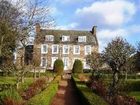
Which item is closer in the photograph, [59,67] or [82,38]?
[59,67]

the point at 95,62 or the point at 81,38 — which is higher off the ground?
the point at 81,38

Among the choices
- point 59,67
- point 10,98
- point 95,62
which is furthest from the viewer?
point 59,67

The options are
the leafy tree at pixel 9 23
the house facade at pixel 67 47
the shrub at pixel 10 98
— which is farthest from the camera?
the house facade at pixel 67 47

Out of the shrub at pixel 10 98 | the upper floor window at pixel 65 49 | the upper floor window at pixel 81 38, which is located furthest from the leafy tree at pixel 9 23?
the upper floor window at pixel 81 38

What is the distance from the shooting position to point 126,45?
1344 inches

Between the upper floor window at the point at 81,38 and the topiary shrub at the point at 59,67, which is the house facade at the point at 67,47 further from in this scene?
the topiary shrub at the point at 59,67

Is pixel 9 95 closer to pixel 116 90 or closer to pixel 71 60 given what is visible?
pixel 116 90

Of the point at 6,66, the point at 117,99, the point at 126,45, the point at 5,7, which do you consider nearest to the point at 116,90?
the point at 117,99

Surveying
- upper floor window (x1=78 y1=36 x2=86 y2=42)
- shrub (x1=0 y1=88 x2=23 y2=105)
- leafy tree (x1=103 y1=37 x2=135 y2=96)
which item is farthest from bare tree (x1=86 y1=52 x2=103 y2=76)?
shrub (x1=0 y1=88 x2=23 y2=105)

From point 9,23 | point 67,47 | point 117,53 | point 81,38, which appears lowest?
point 117,53

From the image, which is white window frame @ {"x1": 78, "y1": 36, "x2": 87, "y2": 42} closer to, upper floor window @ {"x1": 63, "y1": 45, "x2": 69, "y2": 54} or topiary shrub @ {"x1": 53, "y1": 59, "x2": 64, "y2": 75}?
upper floor window @ {"x1": 63, "y1": 45, "x2": 69, "y2": 54}

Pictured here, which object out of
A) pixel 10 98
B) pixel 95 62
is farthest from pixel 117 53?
pixel 95 62

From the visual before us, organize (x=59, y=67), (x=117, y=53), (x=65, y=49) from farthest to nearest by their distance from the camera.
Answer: (x=65, y=49)
(x=59, y=67)
(x=117, y=53)

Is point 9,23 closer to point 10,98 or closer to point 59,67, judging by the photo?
point 10,98
